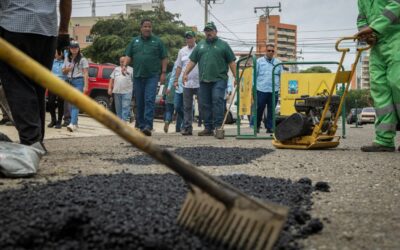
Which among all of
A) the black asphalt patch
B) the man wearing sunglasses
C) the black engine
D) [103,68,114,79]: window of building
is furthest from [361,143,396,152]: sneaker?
[103,68,114,79]: window of building

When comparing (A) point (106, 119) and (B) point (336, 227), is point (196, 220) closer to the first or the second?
(A) point (106, 119)

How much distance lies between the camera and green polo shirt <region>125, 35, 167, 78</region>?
9.36 metres

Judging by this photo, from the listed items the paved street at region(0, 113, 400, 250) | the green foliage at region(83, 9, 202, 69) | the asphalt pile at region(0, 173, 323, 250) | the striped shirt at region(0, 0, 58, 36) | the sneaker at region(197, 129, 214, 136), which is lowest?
the sneaker at region(197, 129, 214, 136)

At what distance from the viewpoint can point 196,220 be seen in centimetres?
216

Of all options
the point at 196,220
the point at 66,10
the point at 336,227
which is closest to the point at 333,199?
the point at 336,227

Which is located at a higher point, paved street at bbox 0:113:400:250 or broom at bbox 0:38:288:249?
broom at bbox 0:38:288:249

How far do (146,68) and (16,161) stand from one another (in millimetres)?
5720

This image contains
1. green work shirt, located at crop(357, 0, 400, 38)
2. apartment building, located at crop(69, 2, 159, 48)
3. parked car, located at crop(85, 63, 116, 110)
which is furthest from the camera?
apartment building, located at crop(69, 2, 159, 48)

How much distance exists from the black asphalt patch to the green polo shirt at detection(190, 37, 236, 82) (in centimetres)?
356

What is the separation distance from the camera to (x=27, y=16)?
4.66 m

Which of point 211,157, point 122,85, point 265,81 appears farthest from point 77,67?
point 211,157

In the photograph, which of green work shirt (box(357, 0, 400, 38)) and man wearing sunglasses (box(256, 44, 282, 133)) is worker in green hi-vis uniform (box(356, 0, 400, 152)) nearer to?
green work shirt (box(357, 0, 400, 38))

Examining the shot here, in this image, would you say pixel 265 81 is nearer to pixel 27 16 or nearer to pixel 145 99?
pixel 145 99

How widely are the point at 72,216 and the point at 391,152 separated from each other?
4907mm
